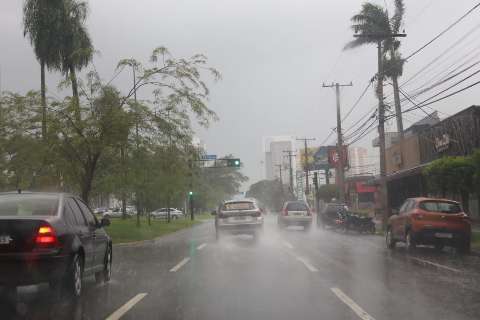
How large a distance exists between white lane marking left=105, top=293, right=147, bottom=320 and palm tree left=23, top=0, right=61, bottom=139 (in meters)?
27.4

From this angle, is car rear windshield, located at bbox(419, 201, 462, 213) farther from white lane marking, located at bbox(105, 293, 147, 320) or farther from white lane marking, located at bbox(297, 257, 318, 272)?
white lane marking, located at bbox(105, 293, 147, 320)

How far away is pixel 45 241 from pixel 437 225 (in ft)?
41.8

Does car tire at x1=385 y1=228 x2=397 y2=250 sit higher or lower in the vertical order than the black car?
lower

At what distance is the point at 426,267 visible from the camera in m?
13.2

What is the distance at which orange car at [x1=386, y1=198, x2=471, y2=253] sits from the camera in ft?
56.4

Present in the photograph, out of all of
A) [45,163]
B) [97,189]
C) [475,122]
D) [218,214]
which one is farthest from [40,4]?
[475,122]

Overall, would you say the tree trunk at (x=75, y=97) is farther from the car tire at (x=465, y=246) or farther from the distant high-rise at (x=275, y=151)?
the distant high-rise at (x=275, y=151)

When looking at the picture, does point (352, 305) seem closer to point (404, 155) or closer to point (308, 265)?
point (308, 265)

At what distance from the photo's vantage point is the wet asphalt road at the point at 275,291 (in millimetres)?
7566

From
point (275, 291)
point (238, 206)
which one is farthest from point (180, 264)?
point (238, 206)

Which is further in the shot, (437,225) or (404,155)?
(404,155)

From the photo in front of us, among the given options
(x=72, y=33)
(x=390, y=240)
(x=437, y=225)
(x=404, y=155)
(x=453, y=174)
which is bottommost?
(x=390, y=240)

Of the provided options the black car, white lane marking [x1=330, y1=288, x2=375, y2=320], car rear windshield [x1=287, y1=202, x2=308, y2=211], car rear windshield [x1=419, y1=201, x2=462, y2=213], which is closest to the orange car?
car rear windshield [x1=419, y1=201, x2=462, y2=213]

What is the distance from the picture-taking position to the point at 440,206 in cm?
1777
